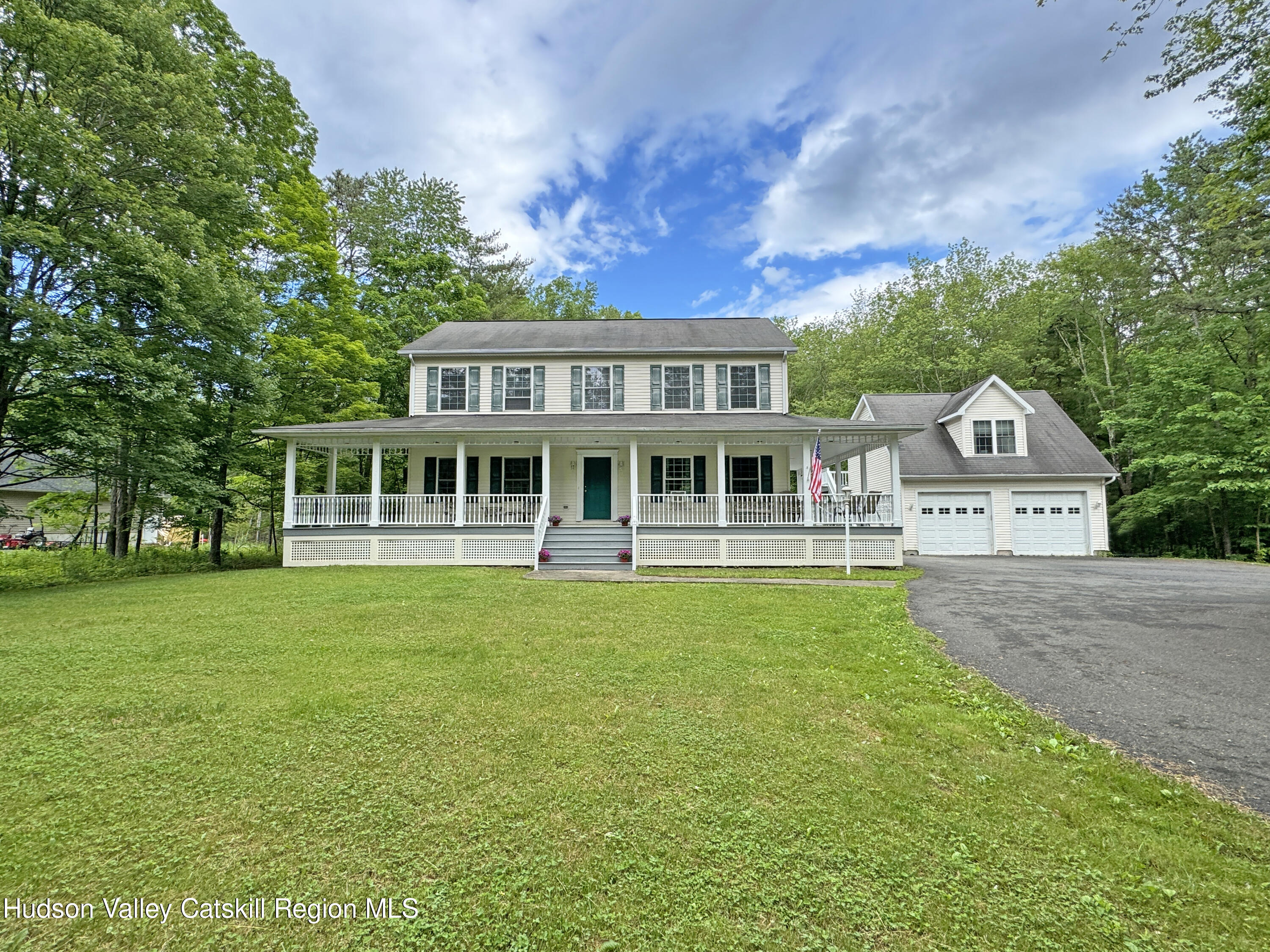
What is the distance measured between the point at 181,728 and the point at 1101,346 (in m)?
33.4

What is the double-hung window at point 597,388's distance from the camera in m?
16.0

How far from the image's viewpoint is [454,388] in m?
16.2

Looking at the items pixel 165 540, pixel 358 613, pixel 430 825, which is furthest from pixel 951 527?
pixel 165 540

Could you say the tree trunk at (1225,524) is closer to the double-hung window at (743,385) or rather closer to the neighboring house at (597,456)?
the neighboring house at (597,456)

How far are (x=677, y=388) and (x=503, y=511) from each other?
6.67m

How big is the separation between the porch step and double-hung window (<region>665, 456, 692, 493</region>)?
7.80ft

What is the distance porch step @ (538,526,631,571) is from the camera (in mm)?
12305

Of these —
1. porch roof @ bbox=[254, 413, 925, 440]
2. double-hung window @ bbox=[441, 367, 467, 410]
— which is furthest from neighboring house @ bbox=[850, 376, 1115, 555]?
double-hung window @ bbox=[441, 367, 467, 410]

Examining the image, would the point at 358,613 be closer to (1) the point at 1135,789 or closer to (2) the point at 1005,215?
(1) the point at 1135,789

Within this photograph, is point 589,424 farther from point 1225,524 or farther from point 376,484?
point 1225,524

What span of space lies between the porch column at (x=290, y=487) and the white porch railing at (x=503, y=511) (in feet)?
14.2

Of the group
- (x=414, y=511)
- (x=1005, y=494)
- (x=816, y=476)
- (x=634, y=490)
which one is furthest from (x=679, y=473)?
(x=1005, y=494)

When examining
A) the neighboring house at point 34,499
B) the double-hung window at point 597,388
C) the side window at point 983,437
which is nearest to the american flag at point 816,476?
the double-hung window at point 597,388

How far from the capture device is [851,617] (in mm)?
7090
